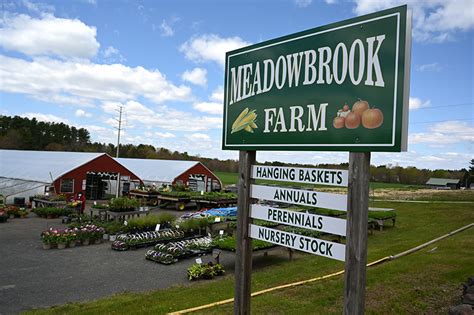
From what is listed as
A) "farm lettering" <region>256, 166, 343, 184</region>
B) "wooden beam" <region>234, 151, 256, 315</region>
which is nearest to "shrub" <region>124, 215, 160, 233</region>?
"wooden beam" <region>234, 151, 256, 315</region>

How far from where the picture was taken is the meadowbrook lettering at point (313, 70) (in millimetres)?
3145

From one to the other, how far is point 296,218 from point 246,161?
97 centimetres

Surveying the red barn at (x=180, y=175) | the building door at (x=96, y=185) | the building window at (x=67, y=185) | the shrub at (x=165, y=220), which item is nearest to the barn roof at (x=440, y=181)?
the red barn at (x=180, y=175)

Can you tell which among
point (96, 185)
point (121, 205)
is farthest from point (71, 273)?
point (96, 185)

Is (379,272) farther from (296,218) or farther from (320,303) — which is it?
(296,218)

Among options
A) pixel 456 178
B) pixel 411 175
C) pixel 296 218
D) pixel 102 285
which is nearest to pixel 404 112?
pixel 296 218

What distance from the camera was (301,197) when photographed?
12.3 feet

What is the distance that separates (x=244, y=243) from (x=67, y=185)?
92.0 feet

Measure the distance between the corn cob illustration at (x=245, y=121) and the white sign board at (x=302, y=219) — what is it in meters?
0.93

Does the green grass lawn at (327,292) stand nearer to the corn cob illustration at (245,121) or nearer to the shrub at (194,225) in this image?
the corn cob illustration at (245,121)

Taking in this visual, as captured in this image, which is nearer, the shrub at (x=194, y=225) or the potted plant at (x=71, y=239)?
the potted plant at (x=71, y=239)

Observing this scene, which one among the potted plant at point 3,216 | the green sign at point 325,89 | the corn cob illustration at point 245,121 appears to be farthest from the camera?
the potted plant at point 3,216

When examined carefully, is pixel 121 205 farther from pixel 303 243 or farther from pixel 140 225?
pixel 303 243

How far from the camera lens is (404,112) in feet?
9.70
